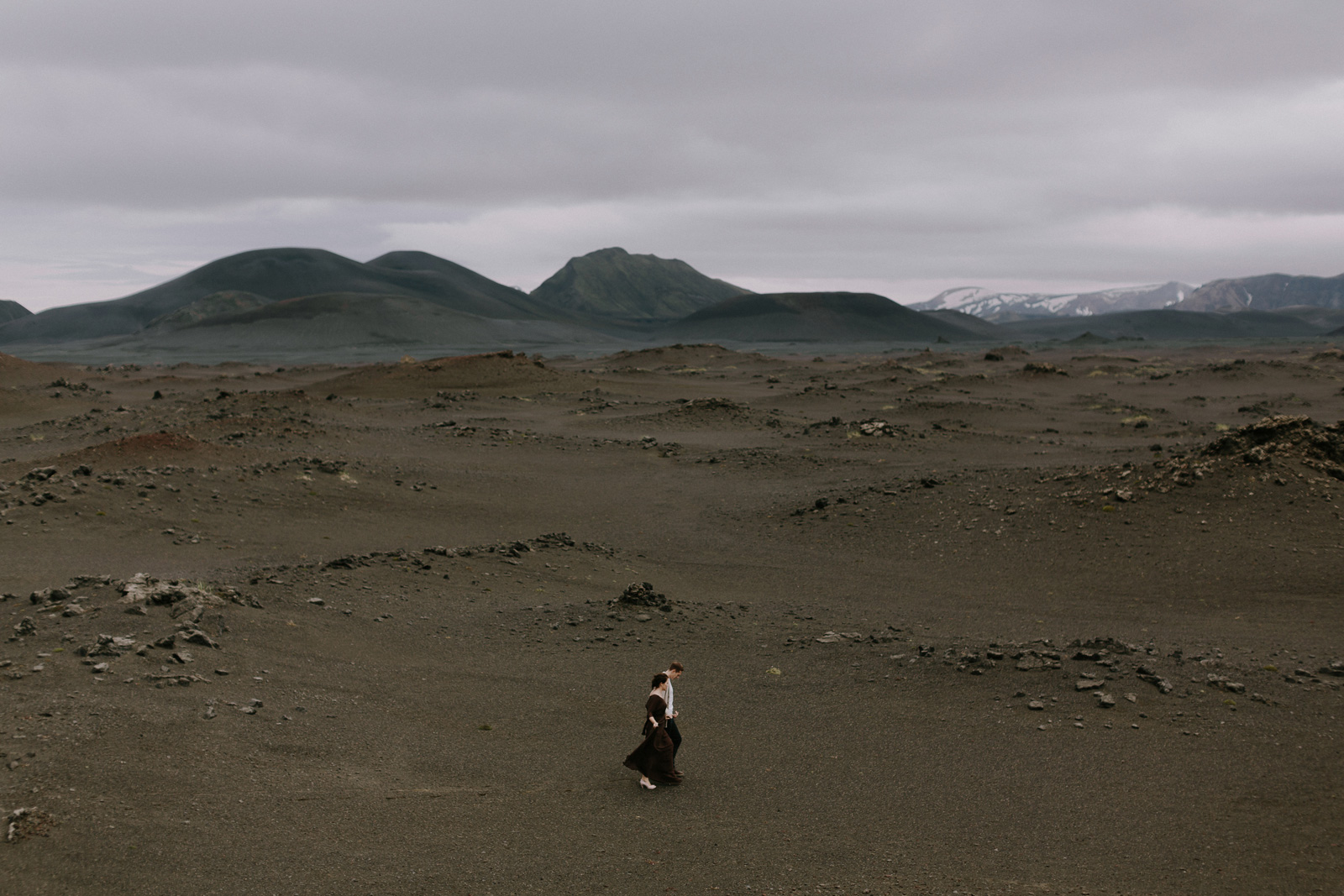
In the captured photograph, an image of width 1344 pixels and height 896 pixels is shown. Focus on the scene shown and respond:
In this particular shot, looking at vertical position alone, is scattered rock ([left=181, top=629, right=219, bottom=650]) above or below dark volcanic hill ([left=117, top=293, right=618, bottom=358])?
below

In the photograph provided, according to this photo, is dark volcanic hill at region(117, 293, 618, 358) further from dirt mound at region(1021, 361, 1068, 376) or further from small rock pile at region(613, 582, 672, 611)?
small rock pile at region(613, 582, 672, 611)

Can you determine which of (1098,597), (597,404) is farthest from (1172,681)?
(597,404)

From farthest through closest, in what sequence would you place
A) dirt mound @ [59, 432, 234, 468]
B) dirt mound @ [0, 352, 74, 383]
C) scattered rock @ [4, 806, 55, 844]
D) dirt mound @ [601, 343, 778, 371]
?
dirt mound @ [601, 343, 778, 371], dirt mound @ [0, 352, 74, 383], dirt mound @ [59, 432, 234, 468], scattered rock @ [4, 806, 55, 844]

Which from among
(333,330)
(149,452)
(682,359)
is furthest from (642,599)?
(333,330)

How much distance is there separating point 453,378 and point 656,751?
156 feet

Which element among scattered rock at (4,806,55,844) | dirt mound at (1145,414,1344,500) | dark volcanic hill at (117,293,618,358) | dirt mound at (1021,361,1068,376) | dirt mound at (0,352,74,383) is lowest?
scattered rock at (4,806,55,844)

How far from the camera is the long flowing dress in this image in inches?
293

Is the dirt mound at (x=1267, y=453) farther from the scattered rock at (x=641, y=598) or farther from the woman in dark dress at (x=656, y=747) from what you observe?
the woman in dark dress at (x=656, y=747)

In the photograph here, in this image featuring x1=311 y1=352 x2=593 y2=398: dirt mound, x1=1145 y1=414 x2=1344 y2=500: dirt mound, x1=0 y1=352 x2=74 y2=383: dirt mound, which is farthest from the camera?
x1=0 y1=352 x2=74 y2=383: dirt mound

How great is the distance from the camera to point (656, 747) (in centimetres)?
748

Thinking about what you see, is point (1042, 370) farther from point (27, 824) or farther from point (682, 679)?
point (27, 824)

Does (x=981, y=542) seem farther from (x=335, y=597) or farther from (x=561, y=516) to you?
(x=335, y=597)

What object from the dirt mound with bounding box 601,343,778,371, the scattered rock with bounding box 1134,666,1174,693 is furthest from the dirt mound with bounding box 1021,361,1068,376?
the scattered rock with bounding box 1134,666,1174,693

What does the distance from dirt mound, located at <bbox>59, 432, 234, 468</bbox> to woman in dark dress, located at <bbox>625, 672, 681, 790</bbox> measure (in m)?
18.0
